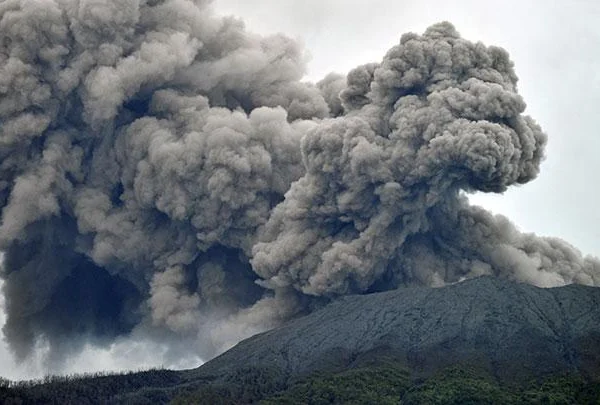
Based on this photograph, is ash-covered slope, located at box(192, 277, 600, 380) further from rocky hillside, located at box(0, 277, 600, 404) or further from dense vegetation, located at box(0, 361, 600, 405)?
dense vegetation, located at box(0, 361, 600, 405)

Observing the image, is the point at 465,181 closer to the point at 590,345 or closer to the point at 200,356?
the point at 590,345

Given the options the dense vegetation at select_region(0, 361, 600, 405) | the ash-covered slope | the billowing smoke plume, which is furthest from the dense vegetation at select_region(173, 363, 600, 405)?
the billowing smoke plume

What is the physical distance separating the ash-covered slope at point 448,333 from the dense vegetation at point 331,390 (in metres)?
1.42

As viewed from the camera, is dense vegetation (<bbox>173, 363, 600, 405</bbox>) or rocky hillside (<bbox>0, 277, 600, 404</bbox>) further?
rocky hillside (<bbox>0, 277, 600, 404</bbox>)

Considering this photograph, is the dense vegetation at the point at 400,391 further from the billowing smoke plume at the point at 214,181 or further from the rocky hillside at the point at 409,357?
the billowing smoke plume at the point at 214,181

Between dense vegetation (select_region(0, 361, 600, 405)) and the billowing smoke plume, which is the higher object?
the billowing smoke plume

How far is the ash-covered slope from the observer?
69438mm

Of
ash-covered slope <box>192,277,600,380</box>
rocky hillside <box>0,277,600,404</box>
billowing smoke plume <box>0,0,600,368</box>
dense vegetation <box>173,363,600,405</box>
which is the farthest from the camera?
billowing smoke plume <box>0,0,600,368</box>

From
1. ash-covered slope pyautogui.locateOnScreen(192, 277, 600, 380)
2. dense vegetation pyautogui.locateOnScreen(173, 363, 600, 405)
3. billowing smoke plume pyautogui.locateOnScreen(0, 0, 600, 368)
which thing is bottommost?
dense vegetation pyautogui.locateOnScreen(173, 363, 600, 405)

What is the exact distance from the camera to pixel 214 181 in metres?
78.0

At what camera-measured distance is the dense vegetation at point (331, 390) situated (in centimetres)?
6481

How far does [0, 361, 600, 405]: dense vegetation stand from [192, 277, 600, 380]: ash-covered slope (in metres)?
1.42

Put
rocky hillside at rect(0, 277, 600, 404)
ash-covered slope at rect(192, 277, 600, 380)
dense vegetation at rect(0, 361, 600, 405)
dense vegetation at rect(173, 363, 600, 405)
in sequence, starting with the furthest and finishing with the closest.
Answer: ash-covered slope at rect(192, 277, 600, 380) → rocky hillside at rect(0, 277, 600, 404) → dense vegetation at rect(0, 361, 600, 405) → dense vegetation at rect(173, 363, 600, 405)

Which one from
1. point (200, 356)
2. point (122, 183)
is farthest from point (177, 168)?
point (200, 356)
